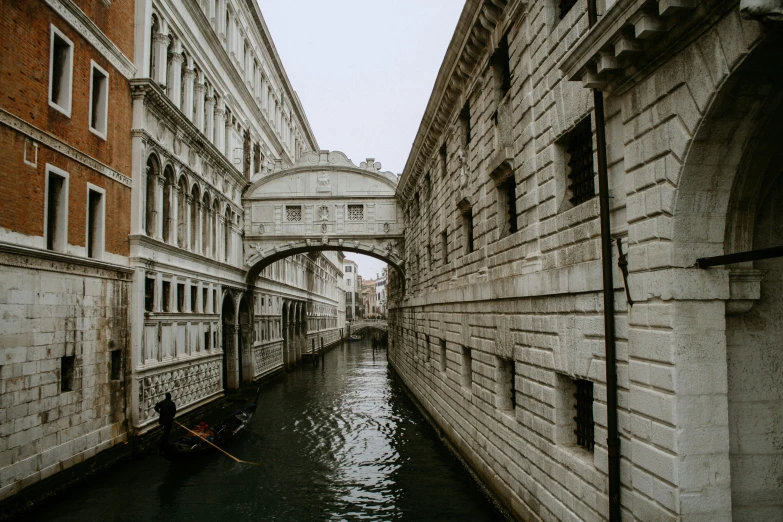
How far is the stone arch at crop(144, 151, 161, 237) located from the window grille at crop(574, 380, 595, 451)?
1207 cm

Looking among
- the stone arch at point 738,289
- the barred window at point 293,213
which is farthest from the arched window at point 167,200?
the stone arch at point 738,289

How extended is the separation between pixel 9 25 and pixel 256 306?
18592 mm

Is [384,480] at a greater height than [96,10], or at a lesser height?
lesser

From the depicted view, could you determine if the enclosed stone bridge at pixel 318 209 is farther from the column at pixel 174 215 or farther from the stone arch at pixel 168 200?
the stone arch at pixel 168 200

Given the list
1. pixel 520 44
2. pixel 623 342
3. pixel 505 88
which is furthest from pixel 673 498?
pixel 505 88

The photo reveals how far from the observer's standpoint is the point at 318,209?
25297mm

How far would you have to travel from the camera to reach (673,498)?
484cm

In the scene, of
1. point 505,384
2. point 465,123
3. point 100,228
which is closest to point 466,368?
point 505,384

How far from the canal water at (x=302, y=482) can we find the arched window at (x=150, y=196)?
5.75m

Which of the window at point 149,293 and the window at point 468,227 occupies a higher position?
the window at point 468,227

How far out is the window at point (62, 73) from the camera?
38.3 ft

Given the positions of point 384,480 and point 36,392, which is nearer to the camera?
point 36,392

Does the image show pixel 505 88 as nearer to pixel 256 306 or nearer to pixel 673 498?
pixel 673 498

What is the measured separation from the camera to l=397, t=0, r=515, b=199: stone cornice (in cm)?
1028
